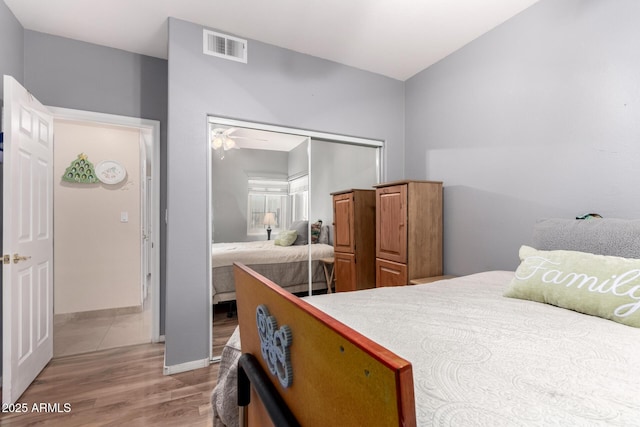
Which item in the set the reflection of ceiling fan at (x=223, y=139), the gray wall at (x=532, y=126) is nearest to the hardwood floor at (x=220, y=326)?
the reflection of ceiling fan at (x=223, y=139)

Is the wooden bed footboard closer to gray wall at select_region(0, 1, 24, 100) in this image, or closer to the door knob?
the door knob

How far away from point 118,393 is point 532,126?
3.42 metres

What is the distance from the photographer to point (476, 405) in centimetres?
59

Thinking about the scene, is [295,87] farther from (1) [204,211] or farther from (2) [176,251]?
(2) [176,251]

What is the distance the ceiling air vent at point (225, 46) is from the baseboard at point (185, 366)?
250cm

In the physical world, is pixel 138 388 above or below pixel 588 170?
below

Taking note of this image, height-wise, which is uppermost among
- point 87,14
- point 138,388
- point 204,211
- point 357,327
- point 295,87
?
point 87,14

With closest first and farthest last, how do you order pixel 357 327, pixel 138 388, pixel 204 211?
pixel 357 327 < pixel 138 388 < pixel 204 211

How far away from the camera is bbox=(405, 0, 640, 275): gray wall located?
170cm

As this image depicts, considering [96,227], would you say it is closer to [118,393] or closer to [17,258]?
[17,258]

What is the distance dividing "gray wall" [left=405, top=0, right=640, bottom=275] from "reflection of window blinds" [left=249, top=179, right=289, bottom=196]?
149cm

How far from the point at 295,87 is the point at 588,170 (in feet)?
7.64

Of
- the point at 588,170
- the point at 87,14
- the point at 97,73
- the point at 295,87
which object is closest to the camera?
the point at 588,170

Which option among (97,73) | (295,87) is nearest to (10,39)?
(97,73)
